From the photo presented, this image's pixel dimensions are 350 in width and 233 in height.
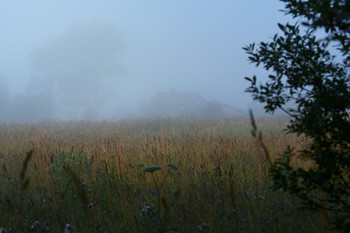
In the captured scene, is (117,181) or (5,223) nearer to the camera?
(5,223)

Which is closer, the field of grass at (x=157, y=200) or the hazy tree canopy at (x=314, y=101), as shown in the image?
the hazy tree canopy at (x=314, y=101)

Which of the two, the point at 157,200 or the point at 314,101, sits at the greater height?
the point at 314,101

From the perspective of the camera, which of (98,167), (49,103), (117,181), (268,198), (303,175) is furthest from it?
(49,103)

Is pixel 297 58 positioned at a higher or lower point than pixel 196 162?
higher

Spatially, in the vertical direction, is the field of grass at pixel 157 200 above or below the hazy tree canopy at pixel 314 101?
below

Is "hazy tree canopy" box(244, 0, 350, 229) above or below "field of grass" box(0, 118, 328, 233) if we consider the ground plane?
above

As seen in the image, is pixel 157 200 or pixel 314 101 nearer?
pixel 314 101

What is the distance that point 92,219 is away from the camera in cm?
364

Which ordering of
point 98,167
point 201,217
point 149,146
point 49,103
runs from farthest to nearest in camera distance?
point 49,103
point 149,146
point 98,167
point 201,217

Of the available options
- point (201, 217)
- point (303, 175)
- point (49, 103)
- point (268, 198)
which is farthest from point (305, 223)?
point (49, 103)

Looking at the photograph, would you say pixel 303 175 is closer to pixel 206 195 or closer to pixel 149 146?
pixel 206 195

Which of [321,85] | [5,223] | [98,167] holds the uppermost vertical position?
[321,85]

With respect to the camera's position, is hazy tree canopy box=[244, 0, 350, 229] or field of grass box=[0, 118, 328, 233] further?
field of grass box=[0, 118, 328, 233]

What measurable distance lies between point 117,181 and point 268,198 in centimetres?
261
